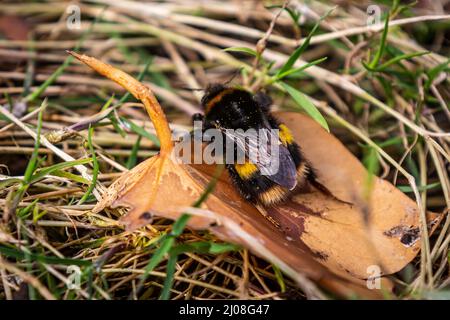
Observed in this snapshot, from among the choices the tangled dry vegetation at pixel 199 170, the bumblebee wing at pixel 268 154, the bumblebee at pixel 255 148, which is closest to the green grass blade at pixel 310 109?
the tangled dry vegetation at pixel 199 170

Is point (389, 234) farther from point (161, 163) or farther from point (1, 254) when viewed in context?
point (1, 254)

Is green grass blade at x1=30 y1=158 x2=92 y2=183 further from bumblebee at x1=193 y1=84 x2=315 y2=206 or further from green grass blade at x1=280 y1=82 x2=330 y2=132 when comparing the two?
green grass blade at x1=280 y1=82 x2=330 y2=132

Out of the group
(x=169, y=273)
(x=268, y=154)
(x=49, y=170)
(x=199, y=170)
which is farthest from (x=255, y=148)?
(x=49, y=170)

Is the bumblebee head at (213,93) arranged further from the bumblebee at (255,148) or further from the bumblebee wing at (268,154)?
the bumblebee wing at (268,154)

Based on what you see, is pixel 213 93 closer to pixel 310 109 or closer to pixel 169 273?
pixel 310 109

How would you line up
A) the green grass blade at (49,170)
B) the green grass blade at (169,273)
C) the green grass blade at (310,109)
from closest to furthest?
1. the green grass blade at (169,273)
2. the green grass blade at (49,170)
3. the green grass blade at (310,109)
